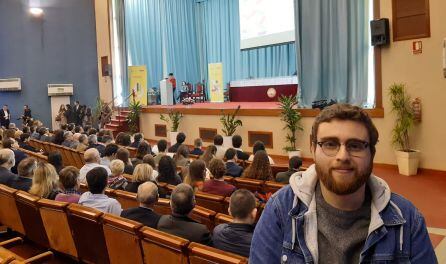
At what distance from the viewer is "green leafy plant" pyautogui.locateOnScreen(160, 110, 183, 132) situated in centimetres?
1138

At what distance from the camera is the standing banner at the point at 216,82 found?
14.5 m

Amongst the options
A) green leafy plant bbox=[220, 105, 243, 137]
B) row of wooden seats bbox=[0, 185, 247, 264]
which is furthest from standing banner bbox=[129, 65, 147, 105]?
row of wooden seats bbox=[0, 185, 247, 264]

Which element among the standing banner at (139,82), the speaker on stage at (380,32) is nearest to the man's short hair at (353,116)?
the speaker on stage at (380,32)

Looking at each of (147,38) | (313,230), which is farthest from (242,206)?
(147,38)

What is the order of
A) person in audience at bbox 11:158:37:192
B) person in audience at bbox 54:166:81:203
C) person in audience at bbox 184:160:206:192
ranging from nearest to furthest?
person in audience at bbox 54:166:81:203
person in audience at bbox 184:160:206:192
person in audience at bbox 11:158:37:192

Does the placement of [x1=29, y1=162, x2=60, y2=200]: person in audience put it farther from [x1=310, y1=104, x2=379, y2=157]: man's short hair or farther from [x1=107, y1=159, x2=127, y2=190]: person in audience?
[x1=310, y1=104, x2=379, y2=157]: man's short hair

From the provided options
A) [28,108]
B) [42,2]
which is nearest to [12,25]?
[42,2]

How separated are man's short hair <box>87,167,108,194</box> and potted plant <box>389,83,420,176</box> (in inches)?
205

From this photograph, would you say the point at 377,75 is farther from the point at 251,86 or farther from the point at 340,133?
the point at 340,133

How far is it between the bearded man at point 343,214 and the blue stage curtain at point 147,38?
50.1 ft

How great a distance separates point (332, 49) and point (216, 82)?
237 inches

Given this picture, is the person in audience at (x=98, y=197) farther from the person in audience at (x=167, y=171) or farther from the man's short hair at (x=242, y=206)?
the man's short hair at (x=242, y=206)

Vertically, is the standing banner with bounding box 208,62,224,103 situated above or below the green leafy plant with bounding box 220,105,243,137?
above

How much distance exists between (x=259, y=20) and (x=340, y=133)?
1232 cm
